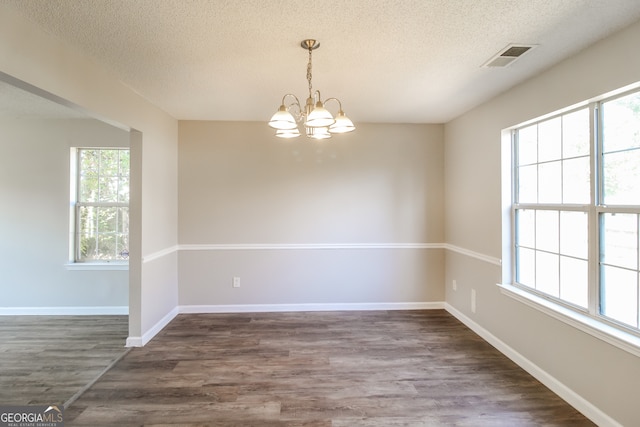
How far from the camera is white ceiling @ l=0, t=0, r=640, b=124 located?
5.45ft

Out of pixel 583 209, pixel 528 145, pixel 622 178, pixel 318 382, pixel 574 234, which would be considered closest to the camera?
pixel 622 178

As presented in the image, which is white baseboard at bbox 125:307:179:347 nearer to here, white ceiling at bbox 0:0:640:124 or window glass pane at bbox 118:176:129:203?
window glass pane at bbox 118:176:129:203

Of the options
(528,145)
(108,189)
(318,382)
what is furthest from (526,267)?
(108,189)

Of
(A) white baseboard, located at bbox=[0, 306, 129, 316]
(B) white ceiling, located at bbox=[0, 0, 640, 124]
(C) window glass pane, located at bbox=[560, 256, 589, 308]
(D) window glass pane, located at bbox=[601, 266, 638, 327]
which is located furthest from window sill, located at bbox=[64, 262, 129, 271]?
(D) window glass pane, located at bbox=[601, 266, 638, 327]

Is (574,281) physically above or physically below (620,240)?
below

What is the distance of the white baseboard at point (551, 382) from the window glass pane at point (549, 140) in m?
1.69

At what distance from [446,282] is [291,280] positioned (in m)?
2.04

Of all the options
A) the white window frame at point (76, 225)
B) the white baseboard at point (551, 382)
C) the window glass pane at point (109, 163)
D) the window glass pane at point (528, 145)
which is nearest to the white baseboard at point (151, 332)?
the white window frame at point (76, 225)

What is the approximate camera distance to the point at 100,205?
12.7ft

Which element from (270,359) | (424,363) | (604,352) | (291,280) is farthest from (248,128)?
(604,352)

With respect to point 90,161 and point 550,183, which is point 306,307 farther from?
point 90,161

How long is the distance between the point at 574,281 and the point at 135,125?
3.87 meters

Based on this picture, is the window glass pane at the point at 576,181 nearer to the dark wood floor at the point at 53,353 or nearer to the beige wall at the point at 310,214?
the beige wall at the point at 310,214

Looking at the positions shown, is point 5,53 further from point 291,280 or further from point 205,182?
point 291,280
